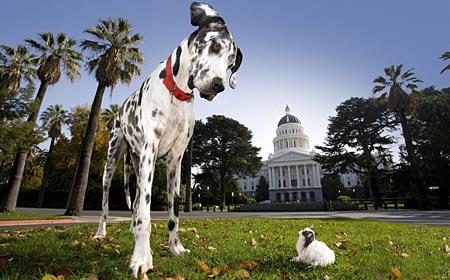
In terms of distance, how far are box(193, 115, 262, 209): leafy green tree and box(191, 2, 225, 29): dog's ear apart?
2232 inches

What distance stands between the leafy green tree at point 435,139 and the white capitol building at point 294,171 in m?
65.1

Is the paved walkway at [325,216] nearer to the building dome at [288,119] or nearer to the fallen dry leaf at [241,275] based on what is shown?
the fallen dry leaf at [241,275]

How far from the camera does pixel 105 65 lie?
2147 cm

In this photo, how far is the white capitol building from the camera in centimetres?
11162

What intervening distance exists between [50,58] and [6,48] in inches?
216

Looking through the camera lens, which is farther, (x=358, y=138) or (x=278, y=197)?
(x=278, y=197)

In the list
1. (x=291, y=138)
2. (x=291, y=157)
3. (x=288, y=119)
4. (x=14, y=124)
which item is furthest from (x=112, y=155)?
(x=288, y=119)

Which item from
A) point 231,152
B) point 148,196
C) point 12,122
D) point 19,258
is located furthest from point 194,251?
point 231,152

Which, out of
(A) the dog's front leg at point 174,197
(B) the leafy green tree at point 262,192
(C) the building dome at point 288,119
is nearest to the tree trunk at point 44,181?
(A) the dog's front leg at point 174,197

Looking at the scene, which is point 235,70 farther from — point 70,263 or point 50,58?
point 50,58

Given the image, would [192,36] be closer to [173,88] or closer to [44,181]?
[173,88]

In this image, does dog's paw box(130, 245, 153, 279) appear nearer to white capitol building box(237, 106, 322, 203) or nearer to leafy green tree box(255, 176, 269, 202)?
white capitol building box(237, 106, 322, 203)

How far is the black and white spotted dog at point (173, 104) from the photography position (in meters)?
3.17

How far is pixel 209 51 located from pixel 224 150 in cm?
5868
